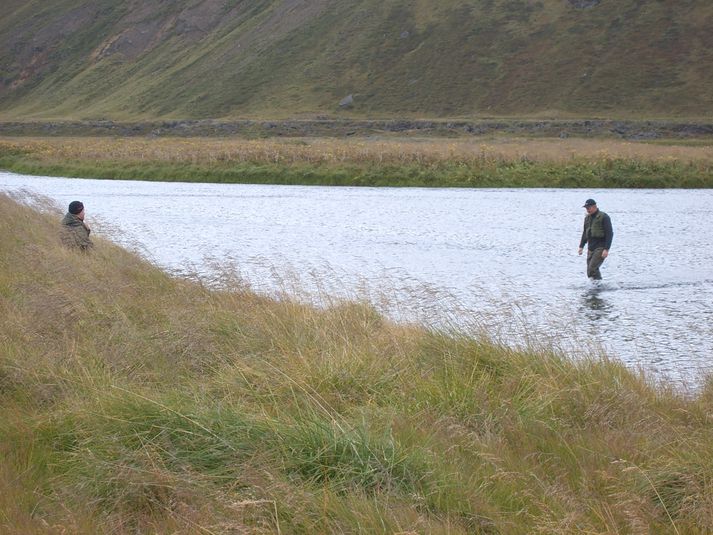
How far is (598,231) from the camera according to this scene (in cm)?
1853

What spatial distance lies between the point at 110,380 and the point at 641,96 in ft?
366

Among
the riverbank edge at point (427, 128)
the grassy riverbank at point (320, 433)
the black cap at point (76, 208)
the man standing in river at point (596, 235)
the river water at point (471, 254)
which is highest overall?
the grassy riverbank at point (320, 433)

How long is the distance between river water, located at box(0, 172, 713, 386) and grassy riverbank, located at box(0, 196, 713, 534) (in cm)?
175

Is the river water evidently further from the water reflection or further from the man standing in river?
the man standing in river

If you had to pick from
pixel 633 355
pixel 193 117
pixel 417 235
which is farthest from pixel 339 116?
pixel 633 355

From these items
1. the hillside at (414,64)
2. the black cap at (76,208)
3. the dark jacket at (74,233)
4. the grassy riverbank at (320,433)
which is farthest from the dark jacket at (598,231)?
the hillside at (414,64)

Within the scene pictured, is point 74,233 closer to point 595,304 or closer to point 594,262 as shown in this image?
point 595,304

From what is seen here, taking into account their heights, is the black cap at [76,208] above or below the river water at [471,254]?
above

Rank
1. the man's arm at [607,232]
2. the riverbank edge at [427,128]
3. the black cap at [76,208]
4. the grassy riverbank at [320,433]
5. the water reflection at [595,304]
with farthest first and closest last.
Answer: the riverbank edge at [427,128]
the man's arm at [607,232]
the black cap at [76,208]
the water reflection at [595,304]
the grassy riverbank at [320,433]

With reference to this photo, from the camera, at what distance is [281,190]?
4503 centimetres

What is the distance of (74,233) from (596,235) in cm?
1007

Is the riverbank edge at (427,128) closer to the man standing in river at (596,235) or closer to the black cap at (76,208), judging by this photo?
the man standing in river at (596,235)

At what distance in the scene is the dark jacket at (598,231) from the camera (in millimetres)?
18438

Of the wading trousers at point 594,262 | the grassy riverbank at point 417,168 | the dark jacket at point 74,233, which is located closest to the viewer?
the dark jacket at point 74,233
